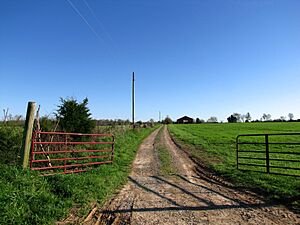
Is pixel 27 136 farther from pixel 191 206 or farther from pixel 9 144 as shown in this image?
pixel 191 206

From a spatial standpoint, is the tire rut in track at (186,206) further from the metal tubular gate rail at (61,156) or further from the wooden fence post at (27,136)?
the wooden fence post at (27,136)

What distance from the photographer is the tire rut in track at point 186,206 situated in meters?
4.12

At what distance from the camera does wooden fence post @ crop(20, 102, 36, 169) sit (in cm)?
591

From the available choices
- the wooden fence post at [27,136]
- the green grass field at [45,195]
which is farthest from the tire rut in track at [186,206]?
the wooden fence post at [27,136]

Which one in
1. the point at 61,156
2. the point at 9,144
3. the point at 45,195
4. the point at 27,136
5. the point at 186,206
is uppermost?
the point at 27,136

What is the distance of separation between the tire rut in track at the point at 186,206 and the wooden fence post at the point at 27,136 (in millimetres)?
2867

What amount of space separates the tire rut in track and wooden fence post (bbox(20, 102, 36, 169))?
2.87 metres

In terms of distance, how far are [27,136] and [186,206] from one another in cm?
483

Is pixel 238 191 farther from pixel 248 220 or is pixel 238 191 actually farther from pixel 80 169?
pixel 80 169

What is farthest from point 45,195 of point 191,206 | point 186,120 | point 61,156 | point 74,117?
point 186,120

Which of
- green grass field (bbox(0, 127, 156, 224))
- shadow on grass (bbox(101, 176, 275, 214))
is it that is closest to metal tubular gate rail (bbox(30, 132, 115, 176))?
green grass field (bbox(0, 127, 156, 224))

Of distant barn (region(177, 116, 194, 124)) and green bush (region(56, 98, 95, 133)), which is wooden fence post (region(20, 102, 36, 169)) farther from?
distant barn (region(177, 116, 194, 124))

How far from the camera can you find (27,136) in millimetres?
6020

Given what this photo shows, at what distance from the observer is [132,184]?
6.80 m
